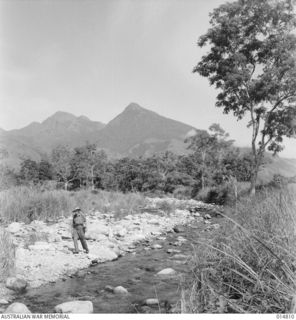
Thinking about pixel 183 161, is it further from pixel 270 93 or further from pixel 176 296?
pixel 176 296

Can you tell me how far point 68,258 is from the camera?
28.7ft

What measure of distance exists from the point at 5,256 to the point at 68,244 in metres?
3.75

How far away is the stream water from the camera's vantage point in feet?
18.6

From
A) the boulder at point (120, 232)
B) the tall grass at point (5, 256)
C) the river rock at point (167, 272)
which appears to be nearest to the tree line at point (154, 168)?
the boulder at point (120, 232)

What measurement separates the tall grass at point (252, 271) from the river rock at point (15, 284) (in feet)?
10.7

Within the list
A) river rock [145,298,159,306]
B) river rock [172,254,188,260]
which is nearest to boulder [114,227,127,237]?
river rock [172,254,188,260]

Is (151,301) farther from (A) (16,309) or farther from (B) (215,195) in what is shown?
(B) (215,195)

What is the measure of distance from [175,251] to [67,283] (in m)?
3.58

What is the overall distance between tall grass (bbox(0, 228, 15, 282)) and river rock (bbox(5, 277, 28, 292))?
0.37 ft

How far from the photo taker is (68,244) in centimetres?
1016

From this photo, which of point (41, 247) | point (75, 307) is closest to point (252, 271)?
point (75, 307)

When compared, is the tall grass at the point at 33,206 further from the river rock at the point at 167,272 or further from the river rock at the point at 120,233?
the river rock at the point at 167,272

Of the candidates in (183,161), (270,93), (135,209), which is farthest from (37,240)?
(183,161)

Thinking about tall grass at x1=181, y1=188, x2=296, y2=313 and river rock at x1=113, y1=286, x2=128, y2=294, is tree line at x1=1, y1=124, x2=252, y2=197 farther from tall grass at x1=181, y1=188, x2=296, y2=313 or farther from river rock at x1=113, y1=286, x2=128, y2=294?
tall grass at x1=181, y1=188, x2=296, y2=313
